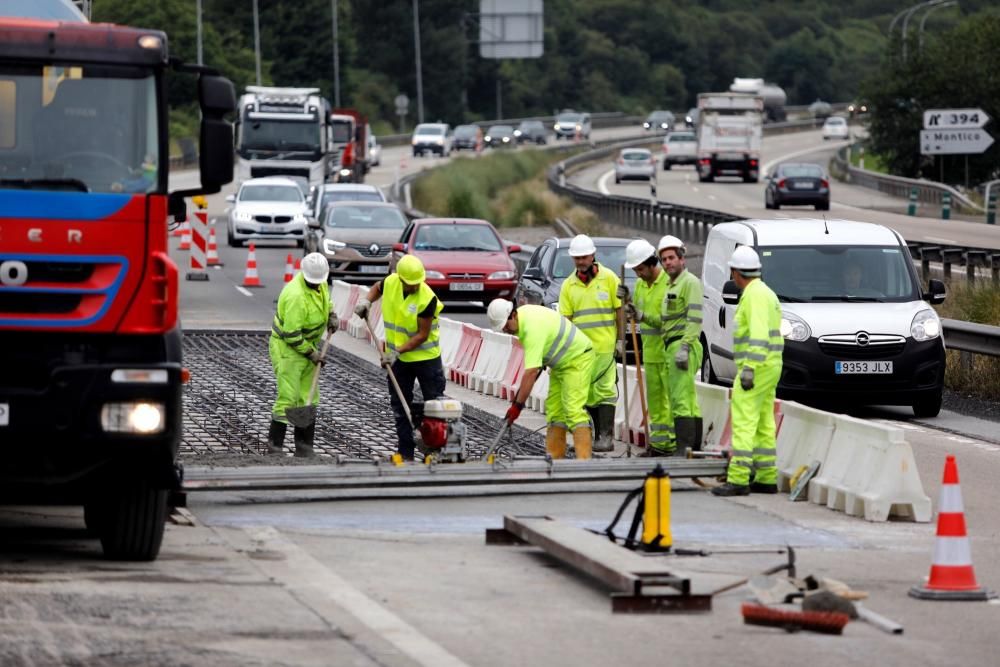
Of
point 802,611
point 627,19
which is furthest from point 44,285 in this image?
point 627,19

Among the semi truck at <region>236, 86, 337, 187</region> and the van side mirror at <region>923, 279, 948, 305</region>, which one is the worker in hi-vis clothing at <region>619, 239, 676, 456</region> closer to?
the van side mirror at <region>923, 279, 948, 305</region>

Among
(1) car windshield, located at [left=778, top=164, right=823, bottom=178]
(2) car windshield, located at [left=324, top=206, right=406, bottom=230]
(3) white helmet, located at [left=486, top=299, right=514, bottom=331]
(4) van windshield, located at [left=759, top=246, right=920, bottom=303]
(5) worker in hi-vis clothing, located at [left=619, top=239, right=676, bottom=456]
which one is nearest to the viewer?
(3) white helmet, located at [left=486, top=299, right=514, bottom=331]

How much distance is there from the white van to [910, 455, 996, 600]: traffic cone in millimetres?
7958

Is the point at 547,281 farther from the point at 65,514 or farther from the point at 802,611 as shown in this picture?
the point at 802,611

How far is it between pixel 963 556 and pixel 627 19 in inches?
6463

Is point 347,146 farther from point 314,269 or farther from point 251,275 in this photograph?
point 314,269

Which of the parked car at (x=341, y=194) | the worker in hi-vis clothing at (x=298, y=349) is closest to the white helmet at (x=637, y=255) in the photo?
the worker in hi-vis clothing at (x=298, y=349)

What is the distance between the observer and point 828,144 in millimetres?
113688

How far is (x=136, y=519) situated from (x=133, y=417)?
0.77 m

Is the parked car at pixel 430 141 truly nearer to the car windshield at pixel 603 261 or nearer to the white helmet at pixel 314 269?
the car windshield at pixel 603 261

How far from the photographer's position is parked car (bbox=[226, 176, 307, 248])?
146 feet

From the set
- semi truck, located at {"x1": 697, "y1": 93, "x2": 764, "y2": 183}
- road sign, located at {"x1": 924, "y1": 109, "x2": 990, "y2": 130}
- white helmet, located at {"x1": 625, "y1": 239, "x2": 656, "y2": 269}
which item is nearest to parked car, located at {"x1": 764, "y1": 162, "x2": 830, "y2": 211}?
road sign, located at {"x1": 924, "y1": 109, "x2": 990, "y2": 130}

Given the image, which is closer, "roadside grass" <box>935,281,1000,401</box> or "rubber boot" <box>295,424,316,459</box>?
"rubber boot" <box>295,424,316,459</box>

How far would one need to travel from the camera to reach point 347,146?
220ft
